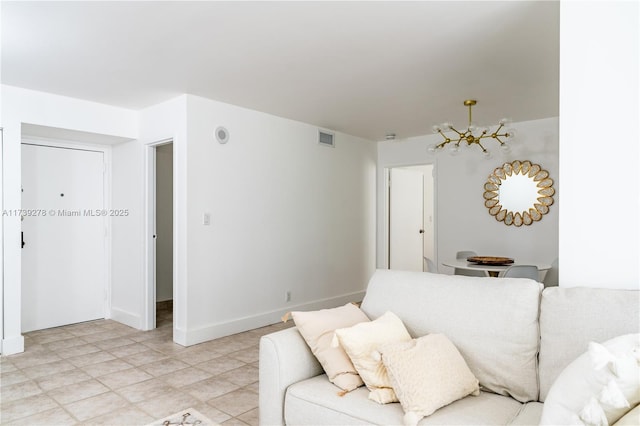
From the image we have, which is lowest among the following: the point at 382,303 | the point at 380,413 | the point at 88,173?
the point at 380,413

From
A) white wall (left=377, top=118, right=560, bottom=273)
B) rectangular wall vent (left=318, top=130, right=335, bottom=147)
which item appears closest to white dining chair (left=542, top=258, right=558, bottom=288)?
white wall (left=377, top=118, right=560, bottom=273)

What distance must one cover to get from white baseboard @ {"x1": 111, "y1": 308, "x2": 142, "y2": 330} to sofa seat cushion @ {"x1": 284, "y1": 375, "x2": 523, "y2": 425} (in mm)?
3265

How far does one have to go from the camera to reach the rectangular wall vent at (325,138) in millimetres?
5367

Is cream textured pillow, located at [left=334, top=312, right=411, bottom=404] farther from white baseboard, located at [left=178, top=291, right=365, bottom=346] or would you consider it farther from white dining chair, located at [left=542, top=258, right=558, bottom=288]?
white dining chair, located at [left=542, top=258, right=558, bottom=288]

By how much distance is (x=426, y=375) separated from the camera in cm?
162

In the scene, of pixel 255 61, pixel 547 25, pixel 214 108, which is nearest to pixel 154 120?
pixel 214 108

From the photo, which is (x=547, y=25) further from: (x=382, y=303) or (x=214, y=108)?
(x=214, y=108)

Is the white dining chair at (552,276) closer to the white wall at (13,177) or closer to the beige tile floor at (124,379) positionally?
the beige tile floor at (124,379)

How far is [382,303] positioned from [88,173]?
4.08 m

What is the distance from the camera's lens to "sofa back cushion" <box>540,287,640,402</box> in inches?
61.4

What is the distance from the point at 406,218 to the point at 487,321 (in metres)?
4.83

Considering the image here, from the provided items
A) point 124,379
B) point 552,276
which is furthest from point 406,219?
point 124,379

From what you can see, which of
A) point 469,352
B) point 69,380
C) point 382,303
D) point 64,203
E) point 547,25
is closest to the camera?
point 469,352

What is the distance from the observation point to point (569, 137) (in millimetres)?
1988
